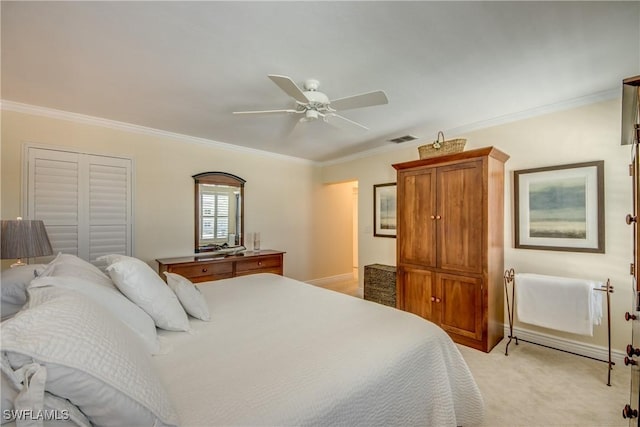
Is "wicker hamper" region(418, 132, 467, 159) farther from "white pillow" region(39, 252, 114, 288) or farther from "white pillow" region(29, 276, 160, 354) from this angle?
"white pillow" region(39, 252, 114, 288)

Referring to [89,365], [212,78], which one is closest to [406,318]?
[89,365]

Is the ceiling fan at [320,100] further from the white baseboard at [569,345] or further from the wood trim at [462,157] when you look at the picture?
the white baseboard at [569,345]

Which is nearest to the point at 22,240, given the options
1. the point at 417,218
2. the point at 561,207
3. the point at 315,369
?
the point at 315,369

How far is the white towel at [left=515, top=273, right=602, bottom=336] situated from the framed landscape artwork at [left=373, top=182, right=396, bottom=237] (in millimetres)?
1950

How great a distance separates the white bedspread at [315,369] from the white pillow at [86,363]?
0.51 feet

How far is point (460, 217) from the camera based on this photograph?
2873 millimetres

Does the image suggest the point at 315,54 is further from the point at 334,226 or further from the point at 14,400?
the point at 334,226

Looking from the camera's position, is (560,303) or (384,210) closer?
(560,303)

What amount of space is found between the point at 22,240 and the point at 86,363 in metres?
2.11

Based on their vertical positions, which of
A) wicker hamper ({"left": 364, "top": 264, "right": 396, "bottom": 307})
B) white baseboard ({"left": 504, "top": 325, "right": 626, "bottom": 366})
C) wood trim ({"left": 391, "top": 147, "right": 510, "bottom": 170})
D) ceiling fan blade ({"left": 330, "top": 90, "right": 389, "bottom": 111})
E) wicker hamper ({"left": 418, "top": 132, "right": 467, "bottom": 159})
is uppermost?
ceiling fan blade ({"left": 330, "top": 90, "right": 389, "bottom": 111})

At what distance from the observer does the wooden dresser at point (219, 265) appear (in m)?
3.31

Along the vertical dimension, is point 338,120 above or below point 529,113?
below

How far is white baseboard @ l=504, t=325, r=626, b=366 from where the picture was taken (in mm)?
2453

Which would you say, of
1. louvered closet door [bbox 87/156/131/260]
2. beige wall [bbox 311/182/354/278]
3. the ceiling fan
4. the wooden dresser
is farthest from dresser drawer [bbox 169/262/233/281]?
the ceiling fan
